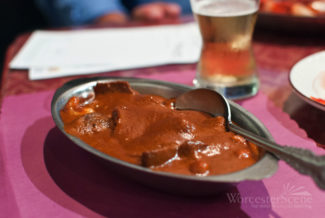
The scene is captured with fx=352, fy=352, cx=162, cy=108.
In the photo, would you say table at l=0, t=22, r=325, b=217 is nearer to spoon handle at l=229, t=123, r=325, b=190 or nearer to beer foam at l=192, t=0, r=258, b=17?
spoon handle at l=229, t=123, r=325, b=190

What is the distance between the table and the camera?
23.5 inches

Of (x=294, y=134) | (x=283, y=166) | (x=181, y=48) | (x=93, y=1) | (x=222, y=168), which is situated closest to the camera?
(x=222, y=168)

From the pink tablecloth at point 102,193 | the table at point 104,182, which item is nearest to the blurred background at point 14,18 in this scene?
the table at point 104,182

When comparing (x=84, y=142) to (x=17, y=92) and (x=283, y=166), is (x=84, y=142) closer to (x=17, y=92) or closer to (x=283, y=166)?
(x=283, y=166)

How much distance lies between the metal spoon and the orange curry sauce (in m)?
0.02

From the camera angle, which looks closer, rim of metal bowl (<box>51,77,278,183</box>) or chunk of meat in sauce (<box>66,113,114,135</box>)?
rim of metal bowl (<box>51,77,278,183</box>)

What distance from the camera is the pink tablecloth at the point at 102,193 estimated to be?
59 centimetres

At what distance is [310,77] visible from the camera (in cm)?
97

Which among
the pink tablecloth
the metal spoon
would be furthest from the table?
the metal spoon

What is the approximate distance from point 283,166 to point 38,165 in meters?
0.50

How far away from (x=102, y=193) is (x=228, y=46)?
57 centimetres

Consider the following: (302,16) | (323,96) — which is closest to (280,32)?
(302,16)

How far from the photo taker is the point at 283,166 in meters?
0.69

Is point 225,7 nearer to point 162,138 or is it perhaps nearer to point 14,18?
point 162,138
